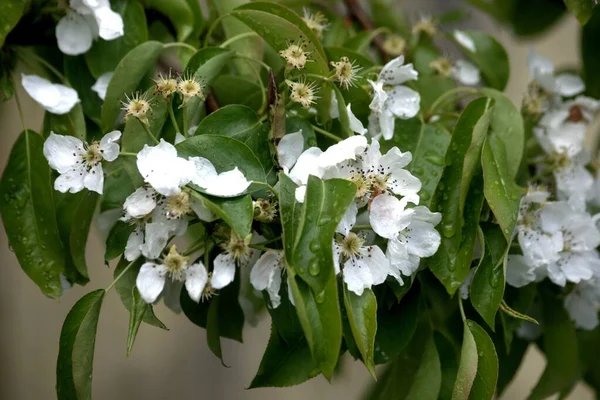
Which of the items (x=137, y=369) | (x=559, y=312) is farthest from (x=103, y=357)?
(x=559, y=312)

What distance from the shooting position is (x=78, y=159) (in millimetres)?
577

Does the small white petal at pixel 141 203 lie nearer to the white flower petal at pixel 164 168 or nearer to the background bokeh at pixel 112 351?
the white flower petal at pixel 164 168

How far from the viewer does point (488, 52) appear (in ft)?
2.74

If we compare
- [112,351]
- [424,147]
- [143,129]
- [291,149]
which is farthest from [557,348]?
[112,351]

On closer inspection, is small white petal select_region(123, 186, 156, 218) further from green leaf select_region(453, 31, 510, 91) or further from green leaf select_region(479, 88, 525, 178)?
green leaf select_region(453, 31, 510, 91)

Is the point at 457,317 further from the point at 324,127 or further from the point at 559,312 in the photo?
the point at 324,127

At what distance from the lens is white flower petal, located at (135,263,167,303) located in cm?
53

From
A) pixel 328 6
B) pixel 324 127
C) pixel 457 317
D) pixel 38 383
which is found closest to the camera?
pixel 324 127

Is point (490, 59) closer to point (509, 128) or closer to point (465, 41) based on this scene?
point (465, 41)

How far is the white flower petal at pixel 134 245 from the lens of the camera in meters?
0.56

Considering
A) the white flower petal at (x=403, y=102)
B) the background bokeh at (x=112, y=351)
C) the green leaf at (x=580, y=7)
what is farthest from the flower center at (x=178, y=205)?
the background bokeh at (x=112, y=351)

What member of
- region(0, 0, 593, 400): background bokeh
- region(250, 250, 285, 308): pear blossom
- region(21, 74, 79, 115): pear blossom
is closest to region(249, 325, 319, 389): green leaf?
region(250, 250, 285, 308): pear blossom

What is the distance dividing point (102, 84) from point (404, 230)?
317 mm

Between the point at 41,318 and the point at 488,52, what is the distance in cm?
101
